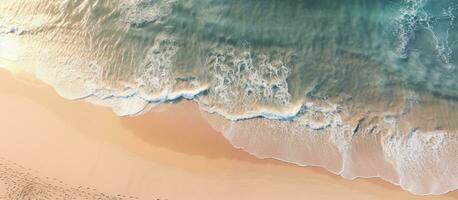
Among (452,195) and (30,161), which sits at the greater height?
(452,195)

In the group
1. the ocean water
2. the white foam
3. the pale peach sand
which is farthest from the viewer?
the white foam

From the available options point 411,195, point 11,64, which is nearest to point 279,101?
point 411,195

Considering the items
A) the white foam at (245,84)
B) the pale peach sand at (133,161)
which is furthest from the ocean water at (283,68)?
the pale peach sand at (133,161)

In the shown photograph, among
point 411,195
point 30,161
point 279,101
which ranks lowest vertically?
point 30,161

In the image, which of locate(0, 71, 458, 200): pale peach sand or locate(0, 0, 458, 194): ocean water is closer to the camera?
locate(0, 71, 458, 200): pale peach sand

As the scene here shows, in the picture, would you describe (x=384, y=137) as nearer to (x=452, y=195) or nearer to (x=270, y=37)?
(x=452, y=195)

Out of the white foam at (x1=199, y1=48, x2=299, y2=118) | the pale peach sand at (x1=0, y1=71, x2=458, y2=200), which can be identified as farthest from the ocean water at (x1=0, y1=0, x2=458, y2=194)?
the pale peach sand at (x1=0, y1=71, x2=458, y2=200)

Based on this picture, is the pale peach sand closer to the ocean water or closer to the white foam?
the ocean water
